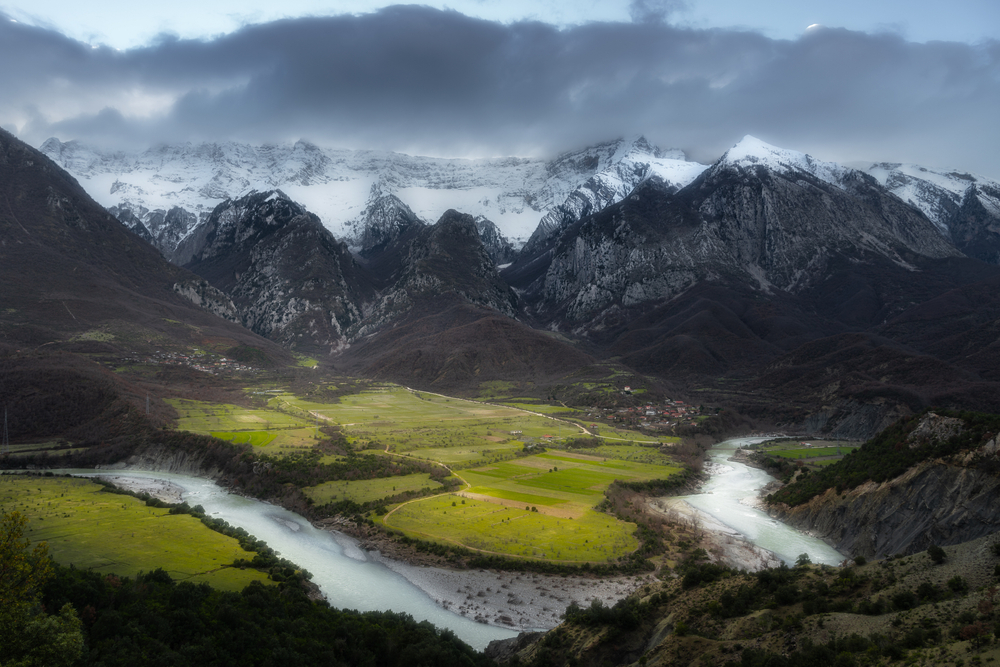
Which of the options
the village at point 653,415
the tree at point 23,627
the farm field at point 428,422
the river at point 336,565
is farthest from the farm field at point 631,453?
the tree at point 23,627

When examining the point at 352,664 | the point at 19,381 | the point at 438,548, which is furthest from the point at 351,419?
the point at 352,664

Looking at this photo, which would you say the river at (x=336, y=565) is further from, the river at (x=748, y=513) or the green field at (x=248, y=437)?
the river at (x=748, y=513)

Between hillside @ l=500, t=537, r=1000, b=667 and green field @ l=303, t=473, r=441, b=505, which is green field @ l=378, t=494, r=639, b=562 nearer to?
green field @ l=303, t=473, r=441, b=505

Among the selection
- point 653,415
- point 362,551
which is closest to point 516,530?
point 362,551

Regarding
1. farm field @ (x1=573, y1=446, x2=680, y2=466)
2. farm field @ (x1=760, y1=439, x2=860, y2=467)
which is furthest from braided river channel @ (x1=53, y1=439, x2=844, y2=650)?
farm field @ (x1=760, y1=439, x2=860, y2=467)

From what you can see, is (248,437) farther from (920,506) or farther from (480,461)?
(920,506)

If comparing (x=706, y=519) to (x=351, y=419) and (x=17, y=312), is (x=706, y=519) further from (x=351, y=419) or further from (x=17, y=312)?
(x=17, y=312)

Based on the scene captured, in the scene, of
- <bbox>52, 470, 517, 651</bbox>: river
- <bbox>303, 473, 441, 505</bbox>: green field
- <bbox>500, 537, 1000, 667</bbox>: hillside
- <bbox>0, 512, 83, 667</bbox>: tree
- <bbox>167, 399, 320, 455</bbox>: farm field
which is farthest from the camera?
<bbox>167, 399, 320, 455</bbox>: farm field
